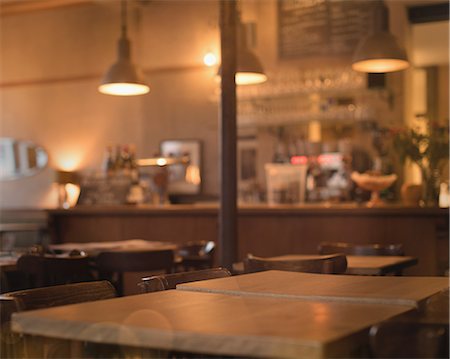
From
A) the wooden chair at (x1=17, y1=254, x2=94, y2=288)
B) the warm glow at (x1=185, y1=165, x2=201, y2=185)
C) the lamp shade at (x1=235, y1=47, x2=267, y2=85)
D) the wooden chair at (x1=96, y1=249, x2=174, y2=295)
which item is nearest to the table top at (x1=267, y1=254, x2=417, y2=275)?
Result: the wooden chair at (x1=96, y1=249, x2=174, y2=295)

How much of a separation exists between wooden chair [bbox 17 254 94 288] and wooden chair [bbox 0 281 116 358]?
192 centimetres

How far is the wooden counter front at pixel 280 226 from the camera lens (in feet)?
19.2

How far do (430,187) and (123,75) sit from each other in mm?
2592

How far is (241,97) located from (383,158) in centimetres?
183

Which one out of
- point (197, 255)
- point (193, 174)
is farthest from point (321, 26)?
point (197, 255)

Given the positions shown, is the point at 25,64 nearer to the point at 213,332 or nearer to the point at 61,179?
the point at 61,179

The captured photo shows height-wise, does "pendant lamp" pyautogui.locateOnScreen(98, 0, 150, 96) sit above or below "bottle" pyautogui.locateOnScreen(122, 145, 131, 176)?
above

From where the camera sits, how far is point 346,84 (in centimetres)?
855

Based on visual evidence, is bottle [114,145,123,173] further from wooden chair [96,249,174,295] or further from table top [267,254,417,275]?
table top [267,254,417,275]

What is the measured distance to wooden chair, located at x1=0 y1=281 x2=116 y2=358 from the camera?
7.29ft

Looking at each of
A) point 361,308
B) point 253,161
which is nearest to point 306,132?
point 253,161

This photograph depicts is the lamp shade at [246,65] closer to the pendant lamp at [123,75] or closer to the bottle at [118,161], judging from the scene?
the pendant lamp at [123,75]

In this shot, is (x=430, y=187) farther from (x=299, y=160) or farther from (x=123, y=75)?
(x=299, y=160)

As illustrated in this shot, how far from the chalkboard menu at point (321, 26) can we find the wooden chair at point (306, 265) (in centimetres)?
588
